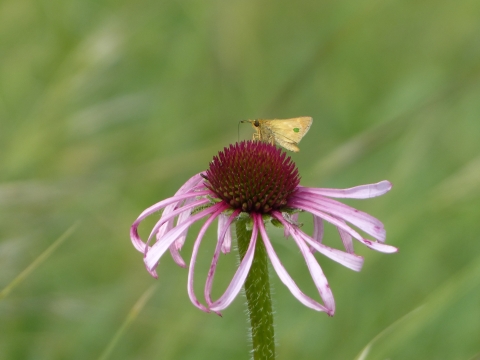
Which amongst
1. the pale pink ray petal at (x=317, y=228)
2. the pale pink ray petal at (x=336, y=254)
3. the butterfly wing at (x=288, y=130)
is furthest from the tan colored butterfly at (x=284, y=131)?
the pale pink ray petal at (x=336, y=254)

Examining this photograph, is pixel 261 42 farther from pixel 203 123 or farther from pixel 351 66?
pixel 203 123

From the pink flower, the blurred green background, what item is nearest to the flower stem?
the pink flower

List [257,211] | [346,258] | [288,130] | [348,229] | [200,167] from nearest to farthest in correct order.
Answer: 1. [346,258]
2. [348,229]
3. [257,211]
4. [288,130]
5. [200,167]

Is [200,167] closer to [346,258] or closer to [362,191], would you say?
[362,191]

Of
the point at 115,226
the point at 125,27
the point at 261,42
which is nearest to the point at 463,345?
the point at 115,226

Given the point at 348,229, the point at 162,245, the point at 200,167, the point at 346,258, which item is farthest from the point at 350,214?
the point at 200,167

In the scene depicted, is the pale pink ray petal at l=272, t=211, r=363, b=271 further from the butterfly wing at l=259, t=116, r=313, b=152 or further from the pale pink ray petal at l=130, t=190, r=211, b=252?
the butterfly wing at l=259, t=116, r=313, b=152
